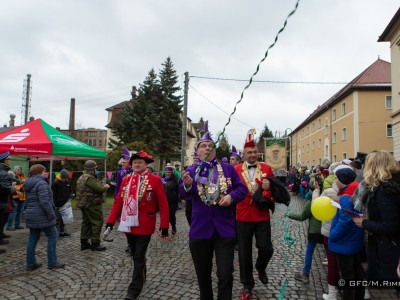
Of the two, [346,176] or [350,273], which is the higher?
[346,176]

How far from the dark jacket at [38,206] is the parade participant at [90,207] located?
1138 mm

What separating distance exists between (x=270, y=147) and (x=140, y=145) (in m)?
13.4

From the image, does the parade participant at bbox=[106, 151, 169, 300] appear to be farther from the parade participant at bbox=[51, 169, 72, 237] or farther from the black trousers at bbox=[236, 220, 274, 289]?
the parade participant at bbox=[51, 169, 72, 237]

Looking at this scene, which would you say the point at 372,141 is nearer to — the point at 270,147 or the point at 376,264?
the point at 270,147

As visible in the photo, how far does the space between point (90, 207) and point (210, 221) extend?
425cm

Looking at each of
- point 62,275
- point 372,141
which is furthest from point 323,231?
point 372,141

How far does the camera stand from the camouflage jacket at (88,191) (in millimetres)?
6590

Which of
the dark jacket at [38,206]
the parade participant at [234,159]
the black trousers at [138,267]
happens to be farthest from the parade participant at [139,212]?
the parade participant at [234,159]

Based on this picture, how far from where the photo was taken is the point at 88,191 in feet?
21.9

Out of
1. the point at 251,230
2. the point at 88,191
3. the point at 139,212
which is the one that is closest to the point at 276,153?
the point at 251,230

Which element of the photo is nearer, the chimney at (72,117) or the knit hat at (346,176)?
the knit hat at (346,176)

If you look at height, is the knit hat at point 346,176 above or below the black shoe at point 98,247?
above

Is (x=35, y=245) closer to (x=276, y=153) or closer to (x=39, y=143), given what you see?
(x=39, y=143)

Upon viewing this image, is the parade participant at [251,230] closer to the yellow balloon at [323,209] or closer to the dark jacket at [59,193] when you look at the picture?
the yellow balloon at [323,209]
